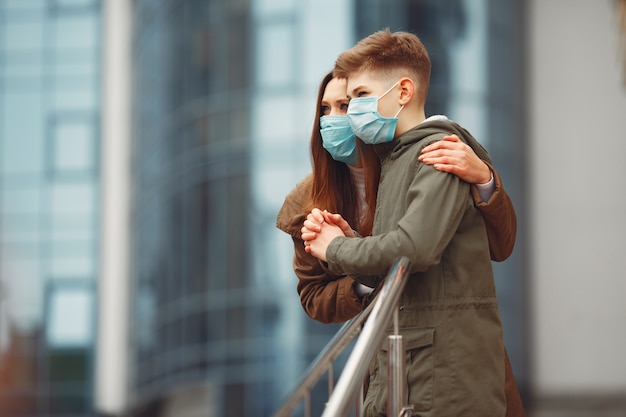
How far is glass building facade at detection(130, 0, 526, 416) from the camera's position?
84.0 ft

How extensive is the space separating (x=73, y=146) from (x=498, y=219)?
33.7 meters

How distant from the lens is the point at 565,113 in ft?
93.1

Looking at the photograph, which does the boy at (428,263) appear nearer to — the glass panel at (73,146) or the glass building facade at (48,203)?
the glass building facade at (48,203)

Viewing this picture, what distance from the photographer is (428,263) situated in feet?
13.3

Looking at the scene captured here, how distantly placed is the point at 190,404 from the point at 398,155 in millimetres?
25667

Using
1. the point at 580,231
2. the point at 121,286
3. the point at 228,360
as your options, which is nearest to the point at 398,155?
the point at 228,360

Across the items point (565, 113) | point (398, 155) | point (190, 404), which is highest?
point (565, 113)

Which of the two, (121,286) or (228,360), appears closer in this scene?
(228,360)

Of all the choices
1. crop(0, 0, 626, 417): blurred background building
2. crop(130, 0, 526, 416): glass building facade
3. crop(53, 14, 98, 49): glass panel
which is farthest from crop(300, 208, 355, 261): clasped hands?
crop(53, 14, 98, 49): glass panel

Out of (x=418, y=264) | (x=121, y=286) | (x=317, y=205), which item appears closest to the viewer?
(x=418, y=264)

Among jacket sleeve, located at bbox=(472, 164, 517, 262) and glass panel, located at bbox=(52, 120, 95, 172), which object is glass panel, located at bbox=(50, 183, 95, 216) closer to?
glass panel, located at bbox=(52, 120, 95, 172)

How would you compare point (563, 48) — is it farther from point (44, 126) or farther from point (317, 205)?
point (317, 205)

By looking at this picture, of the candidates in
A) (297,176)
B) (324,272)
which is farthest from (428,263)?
(297,176)

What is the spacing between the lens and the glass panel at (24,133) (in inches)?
1464
